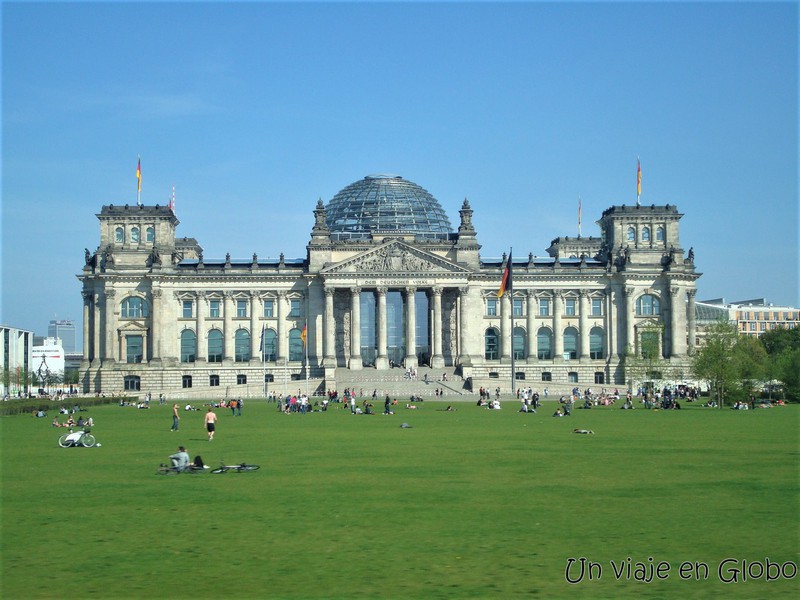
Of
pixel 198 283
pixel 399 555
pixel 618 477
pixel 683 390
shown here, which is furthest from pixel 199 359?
pixel 399 555

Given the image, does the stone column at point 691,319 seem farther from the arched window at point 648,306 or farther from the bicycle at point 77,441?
the bicycle at point 77,441

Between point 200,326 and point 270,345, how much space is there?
9691 millimetres

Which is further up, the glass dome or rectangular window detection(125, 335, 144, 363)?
the glass dome

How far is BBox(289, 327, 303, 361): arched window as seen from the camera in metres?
138

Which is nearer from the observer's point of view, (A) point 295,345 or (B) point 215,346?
(B) point 215,346

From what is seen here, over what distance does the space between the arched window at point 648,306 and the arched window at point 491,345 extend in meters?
19.6

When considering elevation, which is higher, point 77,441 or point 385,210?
point 385,210

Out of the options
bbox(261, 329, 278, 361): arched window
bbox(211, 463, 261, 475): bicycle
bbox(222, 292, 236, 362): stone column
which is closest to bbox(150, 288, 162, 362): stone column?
bbox(222, 292, 236, 362): stone column

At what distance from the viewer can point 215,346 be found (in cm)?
13762

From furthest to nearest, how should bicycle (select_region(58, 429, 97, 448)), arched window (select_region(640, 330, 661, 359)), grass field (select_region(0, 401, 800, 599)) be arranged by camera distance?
arched window (select_region(640, 330, 661, 359)) → bicycle (select_region(58, 429, 97, 448)) → grass field (select_region(0, 401, 800, 599))

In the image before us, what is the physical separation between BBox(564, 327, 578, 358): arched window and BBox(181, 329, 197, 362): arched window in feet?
166

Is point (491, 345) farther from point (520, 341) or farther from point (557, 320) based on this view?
Result: point (557, 320)

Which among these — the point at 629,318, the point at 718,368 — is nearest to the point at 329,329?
the point at 629,318

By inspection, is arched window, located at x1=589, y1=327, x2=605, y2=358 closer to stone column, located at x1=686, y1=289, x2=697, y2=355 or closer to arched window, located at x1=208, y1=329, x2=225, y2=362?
stone column, located at x1=686, y1=289, x2=697, y2=355
